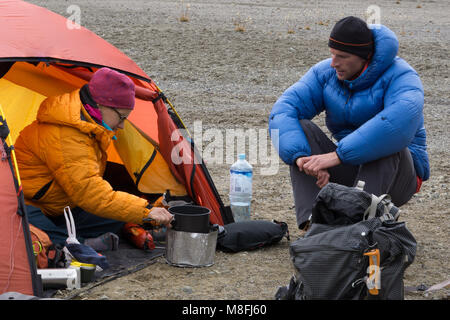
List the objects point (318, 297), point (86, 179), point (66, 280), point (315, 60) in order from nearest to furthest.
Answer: point (318, 297), point (66, 280), point (86, 179), point (315, 60)

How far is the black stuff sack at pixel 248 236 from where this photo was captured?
4531 mm

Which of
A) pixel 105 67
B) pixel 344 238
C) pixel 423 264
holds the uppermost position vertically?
pixel 105 67

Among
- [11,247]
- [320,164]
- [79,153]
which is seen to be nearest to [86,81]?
[79,153]

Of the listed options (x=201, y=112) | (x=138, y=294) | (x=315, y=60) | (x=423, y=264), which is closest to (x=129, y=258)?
(x=138, y=294)

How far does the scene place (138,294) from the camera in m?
3.75

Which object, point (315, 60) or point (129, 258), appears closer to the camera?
point (129, 258)

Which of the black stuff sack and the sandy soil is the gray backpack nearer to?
the sandy soil

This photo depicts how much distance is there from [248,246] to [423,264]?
1157mm

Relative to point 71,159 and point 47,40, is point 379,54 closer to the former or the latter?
point 71,159

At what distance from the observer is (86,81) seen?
4949mm

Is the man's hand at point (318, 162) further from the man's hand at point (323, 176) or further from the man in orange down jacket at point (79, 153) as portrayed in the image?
the man in orange down jacket at point (79, 153)

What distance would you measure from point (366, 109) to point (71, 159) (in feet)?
6.14
